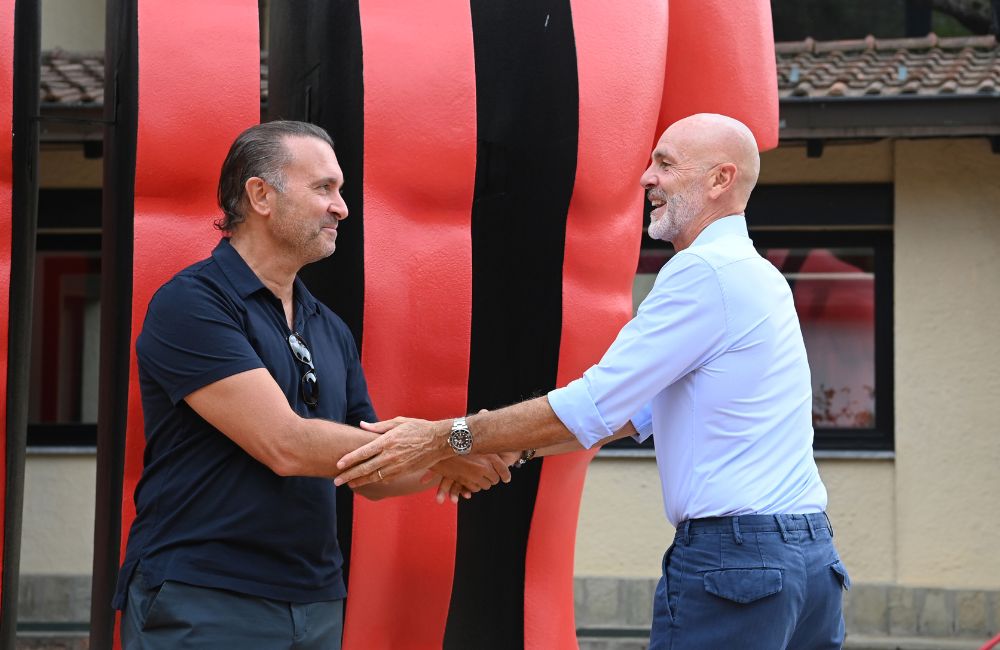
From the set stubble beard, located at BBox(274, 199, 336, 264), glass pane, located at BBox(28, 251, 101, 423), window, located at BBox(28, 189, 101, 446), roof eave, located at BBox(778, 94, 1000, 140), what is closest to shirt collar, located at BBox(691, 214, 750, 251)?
stubble beard, located at BBox(274, 199, 336, 264)

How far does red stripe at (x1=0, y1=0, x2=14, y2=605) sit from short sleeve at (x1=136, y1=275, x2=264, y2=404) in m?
0.80

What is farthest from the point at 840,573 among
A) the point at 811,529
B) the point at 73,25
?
the point at 73,25

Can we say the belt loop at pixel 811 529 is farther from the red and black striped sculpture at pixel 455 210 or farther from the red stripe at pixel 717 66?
the red stripe at pixel 717 66

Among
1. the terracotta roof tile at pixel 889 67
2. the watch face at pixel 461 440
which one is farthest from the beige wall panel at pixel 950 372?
the watch face at pixel 461 440

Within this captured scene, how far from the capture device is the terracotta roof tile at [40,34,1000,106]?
6910mm

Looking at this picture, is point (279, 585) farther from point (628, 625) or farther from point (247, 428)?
point (628, 625)

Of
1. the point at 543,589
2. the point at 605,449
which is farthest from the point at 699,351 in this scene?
the point at 605,449

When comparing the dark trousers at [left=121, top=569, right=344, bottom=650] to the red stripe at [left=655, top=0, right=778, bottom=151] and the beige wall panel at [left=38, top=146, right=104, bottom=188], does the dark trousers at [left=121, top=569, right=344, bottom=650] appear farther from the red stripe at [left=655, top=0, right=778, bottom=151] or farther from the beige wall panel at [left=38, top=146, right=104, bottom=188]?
the beige wall panel at [left=38, top=146, right=104, bottom=188]

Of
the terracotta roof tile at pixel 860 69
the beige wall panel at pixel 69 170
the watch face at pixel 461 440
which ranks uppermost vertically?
the terracotta roof tile at pixel 860 69

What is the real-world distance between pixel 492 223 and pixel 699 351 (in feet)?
3.11

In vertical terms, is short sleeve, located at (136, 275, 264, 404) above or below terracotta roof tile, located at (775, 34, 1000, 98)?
below

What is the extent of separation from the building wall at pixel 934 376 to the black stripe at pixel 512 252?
13.5 feet

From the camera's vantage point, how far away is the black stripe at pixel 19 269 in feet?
10.8

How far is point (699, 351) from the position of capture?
2559 mm
